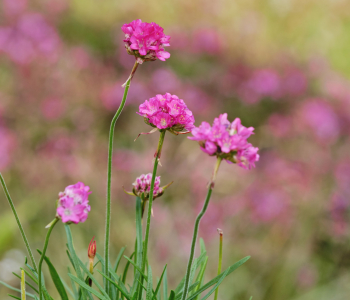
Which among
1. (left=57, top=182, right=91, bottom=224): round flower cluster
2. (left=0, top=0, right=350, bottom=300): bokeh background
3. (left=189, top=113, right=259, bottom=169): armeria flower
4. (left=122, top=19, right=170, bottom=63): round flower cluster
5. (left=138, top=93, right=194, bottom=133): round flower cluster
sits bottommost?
(left=57, top=182, right=91, bottom=224): round flower cluster

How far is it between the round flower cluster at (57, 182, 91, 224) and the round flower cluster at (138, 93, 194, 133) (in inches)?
3.7

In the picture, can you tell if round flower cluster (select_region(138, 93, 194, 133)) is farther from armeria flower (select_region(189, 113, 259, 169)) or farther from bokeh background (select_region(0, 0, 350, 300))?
bokeh background (select_region(0, 0, 350, 300))

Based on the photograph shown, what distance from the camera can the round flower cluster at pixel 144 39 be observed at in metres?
0.37

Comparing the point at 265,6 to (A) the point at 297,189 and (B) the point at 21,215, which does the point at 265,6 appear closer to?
(A) the point at 297,189

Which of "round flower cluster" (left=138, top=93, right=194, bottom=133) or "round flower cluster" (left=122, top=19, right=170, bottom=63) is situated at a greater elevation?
"round flower cluster" (left=122, top=19, right=170, bottom=63)

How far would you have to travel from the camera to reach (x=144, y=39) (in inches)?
14.6

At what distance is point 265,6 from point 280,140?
2404 mm

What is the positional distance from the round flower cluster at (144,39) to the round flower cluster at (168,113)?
0.16ft

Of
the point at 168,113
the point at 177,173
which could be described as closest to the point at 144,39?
the point at 168,113

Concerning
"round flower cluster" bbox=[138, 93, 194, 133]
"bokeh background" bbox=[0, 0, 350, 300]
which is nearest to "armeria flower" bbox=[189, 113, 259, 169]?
"round flower cluster" bbox=[138, 93, 194, 133]

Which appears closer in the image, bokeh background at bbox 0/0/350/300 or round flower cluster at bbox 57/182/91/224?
round flower cluster at bbox 57/182/91/224

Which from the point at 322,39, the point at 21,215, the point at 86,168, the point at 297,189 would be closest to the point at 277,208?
the point at 297,189

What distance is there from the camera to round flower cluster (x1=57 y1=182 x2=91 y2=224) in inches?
12.4

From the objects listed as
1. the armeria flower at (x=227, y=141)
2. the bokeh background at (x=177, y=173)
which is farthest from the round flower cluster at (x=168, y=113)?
the bokeh background at (x=177, y=173)
